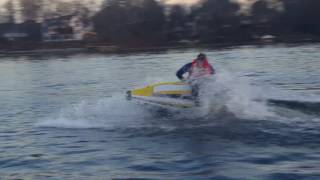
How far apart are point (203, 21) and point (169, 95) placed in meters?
86.3

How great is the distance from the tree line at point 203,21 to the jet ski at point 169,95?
221 ft

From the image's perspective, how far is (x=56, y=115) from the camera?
19.4 meters

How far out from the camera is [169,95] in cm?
1723

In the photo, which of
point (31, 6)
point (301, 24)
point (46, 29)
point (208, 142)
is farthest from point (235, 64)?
point (31, 6)

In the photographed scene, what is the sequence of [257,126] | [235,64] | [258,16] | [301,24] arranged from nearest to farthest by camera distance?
[257,126] < [235,64] < [301,24] < [258,16]

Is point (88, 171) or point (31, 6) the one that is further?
point (31, 6)

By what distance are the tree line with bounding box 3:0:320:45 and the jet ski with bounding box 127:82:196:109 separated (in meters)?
67.3

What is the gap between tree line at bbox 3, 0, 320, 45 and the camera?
3558 inches

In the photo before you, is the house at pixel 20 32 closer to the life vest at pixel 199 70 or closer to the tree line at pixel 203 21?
the tree line at pixel 203 21

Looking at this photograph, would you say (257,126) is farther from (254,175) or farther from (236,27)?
(236,27)

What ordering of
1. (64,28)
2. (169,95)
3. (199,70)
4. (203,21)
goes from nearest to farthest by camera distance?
(169,95) < (199,70) < (203,21) < (64,28)

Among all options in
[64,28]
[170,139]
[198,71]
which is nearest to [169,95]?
[198,71]

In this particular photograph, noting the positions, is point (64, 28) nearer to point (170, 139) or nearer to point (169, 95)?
point (169, 95)

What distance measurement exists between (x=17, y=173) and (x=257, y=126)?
20.5 feet
